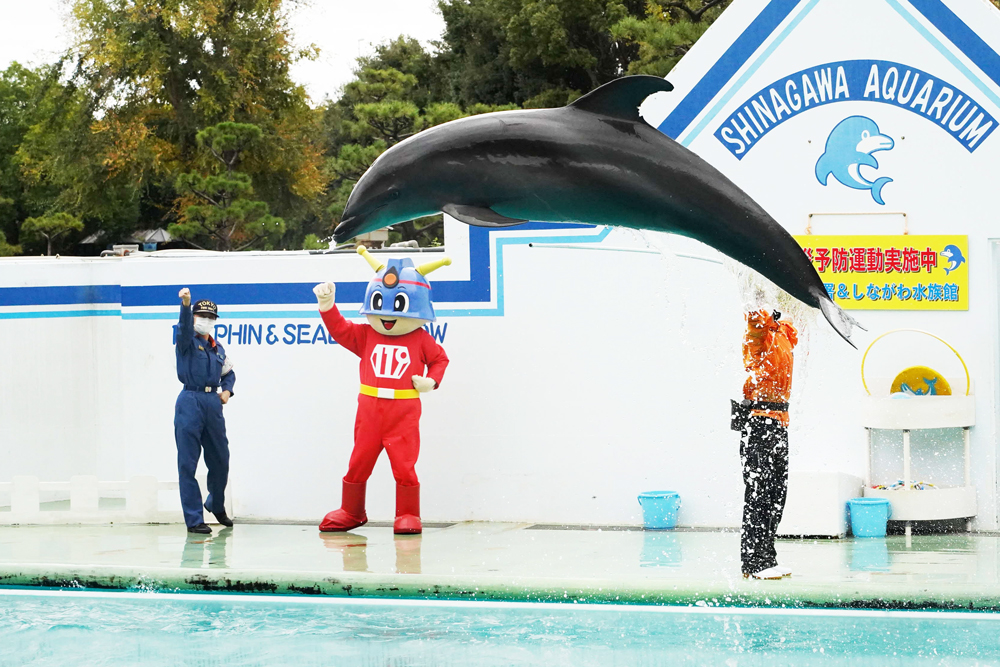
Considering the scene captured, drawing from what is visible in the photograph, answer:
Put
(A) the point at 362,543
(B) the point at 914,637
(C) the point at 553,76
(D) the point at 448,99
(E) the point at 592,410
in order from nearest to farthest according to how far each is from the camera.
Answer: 1. (B) the point at 914,637
2. (A) the point at 362,543
3. (E) the point at 592,410
4. (C) the point at 553,76
5. (D) the point at 448,99

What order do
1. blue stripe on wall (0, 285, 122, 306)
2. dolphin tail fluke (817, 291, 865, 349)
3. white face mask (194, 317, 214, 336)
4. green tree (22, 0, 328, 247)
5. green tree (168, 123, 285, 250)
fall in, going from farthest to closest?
green tree (22, 0, 328, 247) → green tree (168, 123, 285, 250) → blue stripe on wall (0, 285, 122, 306) → white face mask (194, 317, 214, 336) → dolphin tail fluke (817, 291, 865, 349)

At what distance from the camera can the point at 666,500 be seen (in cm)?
842

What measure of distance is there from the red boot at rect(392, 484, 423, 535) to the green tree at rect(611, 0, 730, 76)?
14772 mm

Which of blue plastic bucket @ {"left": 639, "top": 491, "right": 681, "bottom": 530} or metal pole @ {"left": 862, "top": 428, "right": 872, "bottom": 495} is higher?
metal pole @ {"left": 862, "top": 428, "right": 872, "bottom": 495}

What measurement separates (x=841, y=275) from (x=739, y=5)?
1959 millimetres

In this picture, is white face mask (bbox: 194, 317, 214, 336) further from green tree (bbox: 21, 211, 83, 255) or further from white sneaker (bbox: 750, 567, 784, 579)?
green tree (bbox: 21, 211, 83, 255)

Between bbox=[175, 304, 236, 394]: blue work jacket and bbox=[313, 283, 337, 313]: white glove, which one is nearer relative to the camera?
bbox=[313, 283, 337, 313]: white glove

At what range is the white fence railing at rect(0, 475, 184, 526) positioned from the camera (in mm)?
9055

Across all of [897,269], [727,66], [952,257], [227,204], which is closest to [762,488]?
[897,269]

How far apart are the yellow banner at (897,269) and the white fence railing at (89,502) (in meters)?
4.94

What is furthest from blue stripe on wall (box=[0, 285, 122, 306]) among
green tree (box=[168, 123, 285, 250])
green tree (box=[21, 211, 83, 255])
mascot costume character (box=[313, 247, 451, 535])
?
green tree (box=[21, 211, 83, 255])

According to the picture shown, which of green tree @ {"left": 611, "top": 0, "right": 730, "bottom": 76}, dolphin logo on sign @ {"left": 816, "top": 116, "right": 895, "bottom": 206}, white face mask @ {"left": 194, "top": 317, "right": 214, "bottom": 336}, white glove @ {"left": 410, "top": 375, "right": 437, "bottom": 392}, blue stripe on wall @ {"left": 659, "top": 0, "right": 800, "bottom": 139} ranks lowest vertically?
white glove @ {"left": 410, "top": 375, "right": 437, "bottom": 392}

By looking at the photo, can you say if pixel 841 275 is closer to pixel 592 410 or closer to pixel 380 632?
pixel 592 410

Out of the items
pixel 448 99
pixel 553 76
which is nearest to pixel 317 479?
pixel 553 76
